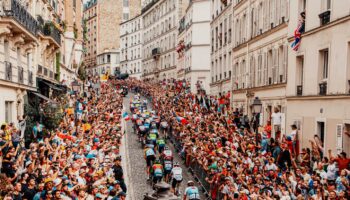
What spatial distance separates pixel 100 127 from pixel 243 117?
978 cm

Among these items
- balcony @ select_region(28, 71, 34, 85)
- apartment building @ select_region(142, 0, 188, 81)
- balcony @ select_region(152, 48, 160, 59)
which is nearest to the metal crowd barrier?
balcony @ select_region(28, 71, 34, 85)

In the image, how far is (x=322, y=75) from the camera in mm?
23625

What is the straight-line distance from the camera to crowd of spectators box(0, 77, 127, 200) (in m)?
14.4

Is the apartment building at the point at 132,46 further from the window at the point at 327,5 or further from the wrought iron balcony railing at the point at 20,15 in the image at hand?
the window at the point at 327,5

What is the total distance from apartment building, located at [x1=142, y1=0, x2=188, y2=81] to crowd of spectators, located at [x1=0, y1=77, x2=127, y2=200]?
5031cm

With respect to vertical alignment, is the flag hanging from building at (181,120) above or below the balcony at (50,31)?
below

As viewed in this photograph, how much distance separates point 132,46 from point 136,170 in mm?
78030

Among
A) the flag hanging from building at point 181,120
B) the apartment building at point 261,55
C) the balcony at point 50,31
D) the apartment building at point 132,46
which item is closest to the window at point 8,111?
the balcony at point 50,31

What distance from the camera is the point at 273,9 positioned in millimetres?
31312

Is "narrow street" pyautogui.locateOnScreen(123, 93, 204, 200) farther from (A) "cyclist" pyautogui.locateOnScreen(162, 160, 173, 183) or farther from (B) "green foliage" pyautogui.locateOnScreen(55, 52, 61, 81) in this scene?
(B) "green foliage" pyautogui.locateOnScreen(55, 52, 61, 81)

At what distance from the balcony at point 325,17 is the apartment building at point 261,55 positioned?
17.2 ft

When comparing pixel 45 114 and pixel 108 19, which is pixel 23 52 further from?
pixel 108 19

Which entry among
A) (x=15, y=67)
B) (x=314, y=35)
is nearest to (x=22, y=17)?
(x=15, y=67)

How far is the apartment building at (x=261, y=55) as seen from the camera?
29500mm
